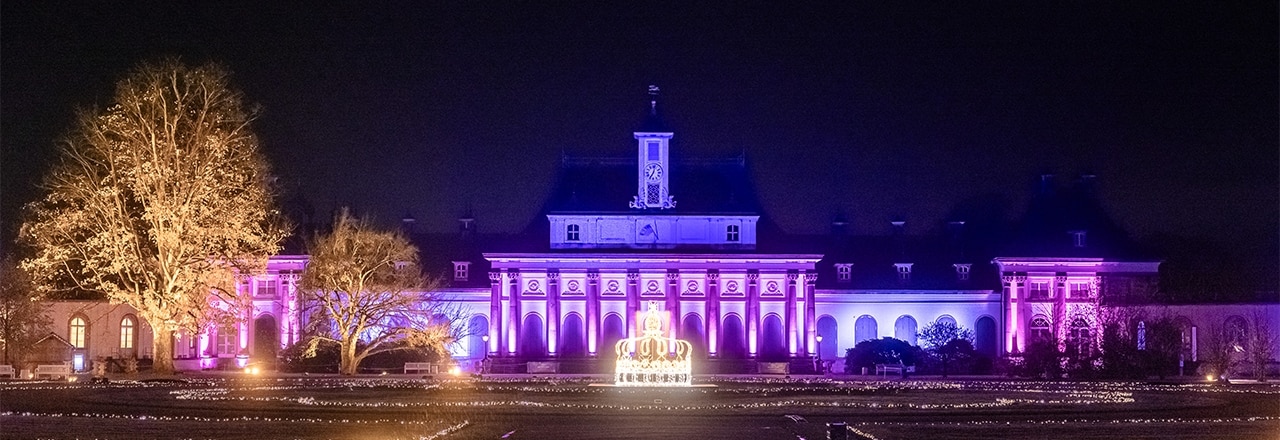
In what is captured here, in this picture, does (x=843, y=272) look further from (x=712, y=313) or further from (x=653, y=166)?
(x=653, y=166)

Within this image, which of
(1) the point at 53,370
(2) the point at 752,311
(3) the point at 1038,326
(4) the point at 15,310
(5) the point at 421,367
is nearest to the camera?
(1) the point at 53,370

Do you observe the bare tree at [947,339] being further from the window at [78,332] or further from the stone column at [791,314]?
the window at [78,332]

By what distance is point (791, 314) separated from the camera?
Answer: 78.8 metres

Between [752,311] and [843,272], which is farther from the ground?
[843,272]

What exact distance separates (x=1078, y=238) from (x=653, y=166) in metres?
22.6

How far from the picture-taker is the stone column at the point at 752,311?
78.4 metres

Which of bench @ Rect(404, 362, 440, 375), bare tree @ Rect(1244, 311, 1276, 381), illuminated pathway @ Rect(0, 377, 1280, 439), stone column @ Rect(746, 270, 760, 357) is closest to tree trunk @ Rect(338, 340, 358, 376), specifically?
bench @ Rect(404, 362, 440, 375)

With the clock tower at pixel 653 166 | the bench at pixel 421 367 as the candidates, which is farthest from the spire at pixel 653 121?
the bench at pixel 421 367

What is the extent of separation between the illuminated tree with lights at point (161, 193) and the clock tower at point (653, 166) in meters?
31.9

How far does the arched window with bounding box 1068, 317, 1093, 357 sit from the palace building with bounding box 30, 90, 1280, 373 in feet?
4.66

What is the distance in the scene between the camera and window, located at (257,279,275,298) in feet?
263

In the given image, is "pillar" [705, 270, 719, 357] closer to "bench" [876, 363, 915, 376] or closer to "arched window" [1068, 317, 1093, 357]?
"bench" [876, 363, 915, 376]

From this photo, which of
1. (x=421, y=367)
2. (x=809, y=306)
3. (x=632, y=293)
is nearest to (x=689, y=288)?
(x=632, y=293)

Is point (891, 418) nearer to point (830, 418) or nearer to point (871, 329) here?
point (830, 418)
